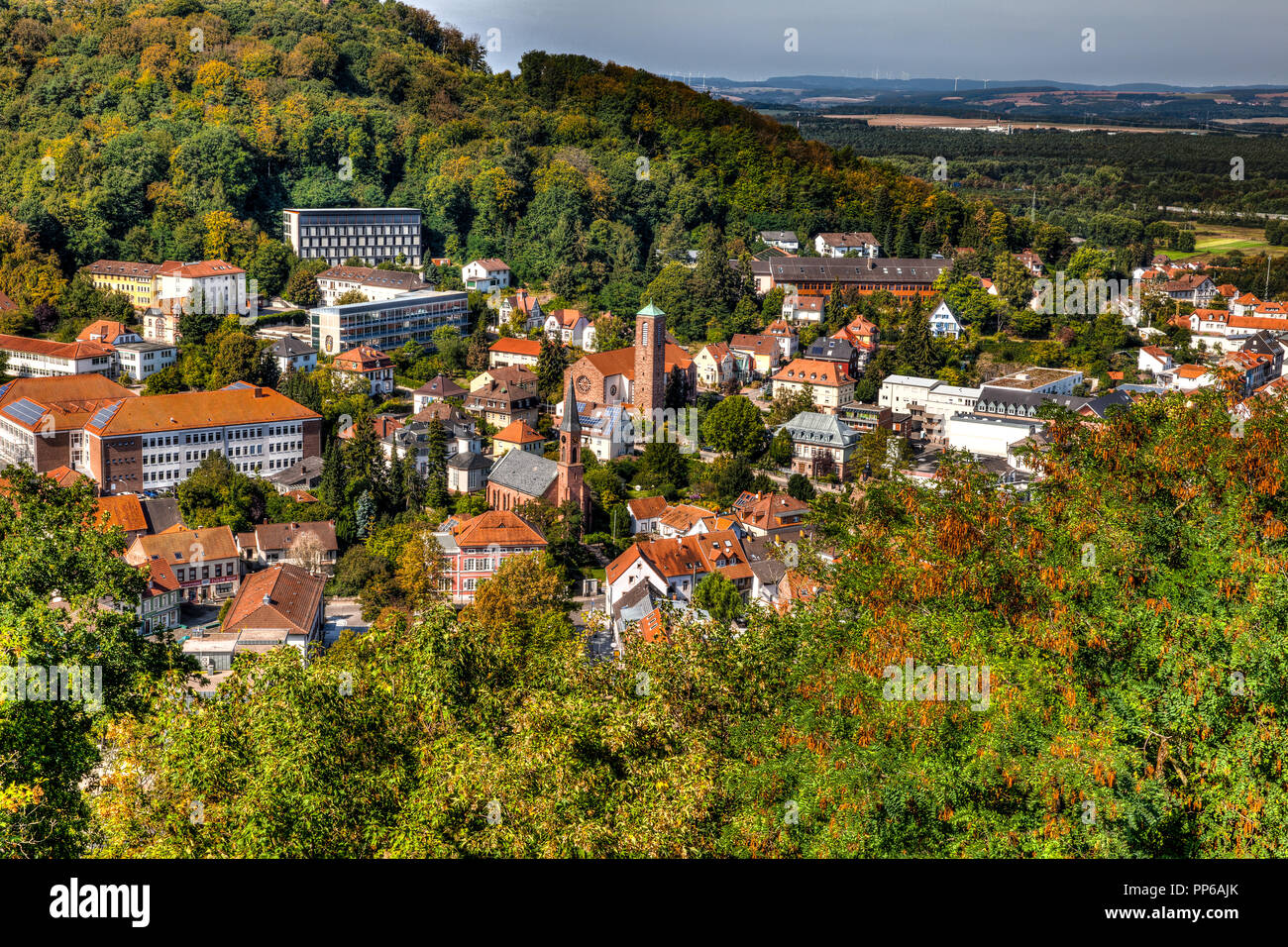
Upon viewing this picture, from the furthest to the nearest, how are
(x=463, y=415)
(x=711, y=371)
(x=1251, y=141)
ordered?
(x=1251, y=141) < (x=711, y=371) < (x=463, y=415)

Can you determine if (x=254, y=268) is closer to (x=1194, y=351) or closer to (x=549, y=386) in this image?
(x=549, y=386)

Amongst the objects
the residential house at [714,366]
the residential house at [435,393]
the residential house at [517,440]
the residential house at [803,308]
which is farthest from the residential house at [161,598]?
the residential house at [803,308]

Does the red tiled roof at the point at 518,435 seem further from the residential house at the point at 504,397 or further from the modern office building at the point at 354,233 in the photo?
the modern office building at the point at 354,233

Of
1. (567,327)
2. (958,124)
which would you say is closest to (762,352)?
(567,327)

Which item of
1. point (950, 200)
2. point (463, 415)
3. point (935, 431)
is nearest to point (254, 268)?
point (463, 415)

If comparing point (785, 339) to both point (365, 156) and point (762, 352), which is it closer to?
point (762, 352)

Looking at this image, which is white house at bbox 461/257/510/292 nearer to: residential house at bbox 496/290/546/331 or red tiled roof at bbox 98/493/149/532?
residential house at bbox 496/290/546/331

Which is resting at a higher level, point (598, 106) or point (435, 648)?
point (598, 106)

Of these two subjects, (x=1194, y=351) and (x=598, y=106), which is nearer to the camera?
(x=1194, y=351)
